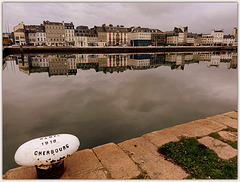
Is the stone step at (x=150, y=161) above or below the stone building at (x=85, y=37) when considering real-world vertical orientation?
below

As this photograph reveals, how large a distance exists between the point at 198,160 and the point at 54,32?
8469 centimetres

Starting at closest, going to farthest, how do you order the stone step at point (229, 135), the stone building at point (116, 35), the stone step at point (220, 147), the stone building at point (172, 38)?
the stone step at point (220, 147) < the stone step at point (229, 135) < the stone building at point (116, 35) < the stone building at point (172, 38)

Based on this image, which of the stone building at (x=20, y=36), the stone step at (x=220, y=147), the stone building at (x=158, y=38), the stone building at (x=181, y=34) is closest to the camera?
the stone step at (x=220, y=147)

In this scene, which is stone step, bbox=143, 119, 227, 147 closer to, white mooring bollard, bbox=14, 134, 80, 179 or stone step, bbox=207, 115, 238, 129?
stone step, bbox=207, 115, 238, 129

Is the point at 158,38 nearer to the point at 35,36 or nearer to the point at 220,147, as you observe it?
the point at 35,36

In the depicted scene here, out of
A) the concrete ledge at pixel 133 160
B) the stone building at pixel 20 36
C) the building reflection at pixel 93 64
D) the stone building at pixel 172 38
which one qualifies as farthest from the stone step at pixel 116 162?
the stone building at pixel 172 38

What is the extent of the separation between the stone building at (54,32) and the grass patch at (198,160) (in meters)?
83.1

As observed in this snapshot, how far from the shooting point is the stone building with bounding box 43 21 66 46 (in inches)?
3024

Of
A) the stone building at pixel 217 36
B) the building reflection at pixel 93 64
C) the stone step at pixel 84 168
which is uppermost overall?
the stone building at pixel 217 36

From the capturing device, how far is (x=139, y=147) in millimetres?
4848

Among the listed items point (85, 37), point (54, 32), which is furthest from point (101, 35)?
point (54, 32)

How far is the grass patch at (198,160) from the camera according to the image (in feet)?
11.8

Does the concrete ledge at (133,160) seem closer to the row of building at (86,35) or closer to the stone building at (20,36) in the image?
the row of building at (86,35)

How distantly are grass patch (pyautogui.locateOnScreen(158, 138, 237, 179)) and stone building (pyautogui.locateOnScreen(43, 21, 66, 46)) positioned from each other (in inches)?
3270
